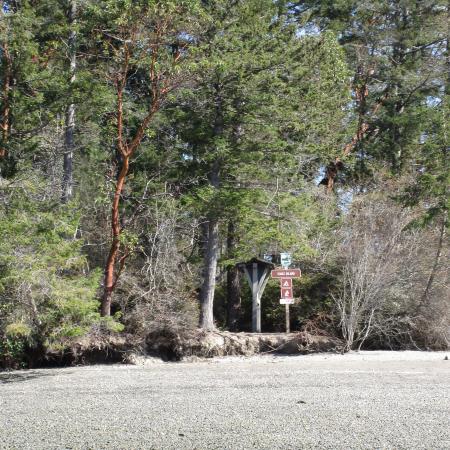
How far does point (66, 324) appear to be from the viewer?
1255 cm

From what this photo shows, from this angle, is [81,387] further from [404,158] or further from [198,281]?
[404,158]

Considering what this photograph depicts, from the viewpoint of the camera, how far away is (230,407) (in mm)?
8992

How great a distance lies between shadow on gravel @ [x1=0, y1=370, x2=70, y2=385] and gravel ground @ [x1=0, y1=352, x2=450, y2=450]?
0.02 metres

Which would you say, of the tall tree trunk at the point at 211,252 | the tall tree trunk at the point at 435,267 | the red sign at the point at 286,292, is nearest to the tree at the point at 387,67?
the tall tree trunk at the point at 435,267

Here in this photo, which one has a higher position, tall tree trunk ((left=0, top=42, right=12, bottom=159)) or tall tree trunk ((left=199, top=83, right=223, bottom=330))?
tall tree trunk ((left=0, top=42, right=12, bottom=159))

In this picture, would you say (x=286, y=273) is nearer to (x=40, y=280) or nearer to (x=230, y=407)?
(x=40, y=280)

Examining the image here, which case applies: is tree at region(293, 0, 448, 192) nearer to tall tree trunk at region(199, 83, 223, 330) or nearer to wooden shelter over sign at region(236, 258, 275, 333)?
wooden shelter over sign at region(236, 258, 275, 333)

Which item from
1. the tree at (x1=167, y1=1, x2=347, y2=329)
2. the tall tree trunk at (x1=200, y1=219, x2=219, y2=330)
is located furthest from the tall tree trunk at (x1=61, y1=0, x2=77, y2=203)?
the tall tree trunk at (x1=200, y1=219, x2=219, y2=330)

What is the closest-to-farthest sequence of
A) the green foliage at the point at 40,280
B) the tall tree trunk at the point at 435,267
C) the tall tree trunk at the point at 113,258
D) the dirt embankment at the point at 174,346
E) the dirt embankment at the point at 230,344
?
the green foliage at the point at 40,280
the tall tree trunk at the point at 113,258
the dirt embankment at the point at 174,346
the dirt embankment at the point at 230,344
the tall tree trunk at the point at 435,267

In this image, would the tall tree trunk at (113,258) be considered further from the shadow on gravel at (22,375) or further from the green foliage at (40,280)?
the shadow on gravel at (22,375)

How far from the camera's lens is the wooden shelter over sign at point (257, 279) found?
59.9ft

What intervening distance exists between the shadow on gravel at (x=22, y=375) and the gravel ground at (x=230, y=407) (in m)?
0.02

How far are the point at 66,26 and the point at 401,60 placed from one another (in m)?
16.2

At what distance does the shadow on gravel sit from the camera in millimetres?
12750
